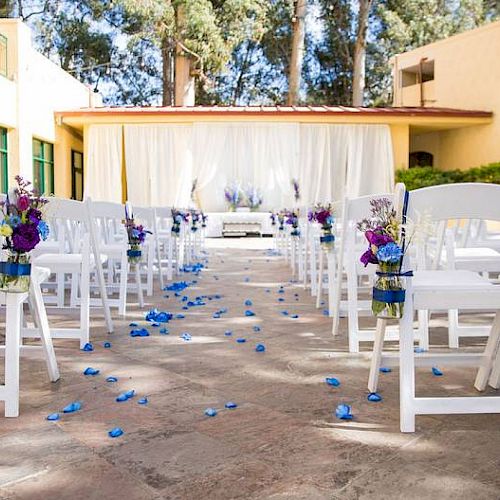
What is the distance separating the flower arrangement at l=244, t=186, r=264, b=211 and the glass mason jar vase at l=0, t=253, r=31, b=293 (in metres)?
13.1

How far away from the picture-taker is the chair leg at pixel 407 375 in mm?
2293

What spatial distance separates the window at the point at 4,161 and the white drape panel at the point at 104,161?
2913 millimetres

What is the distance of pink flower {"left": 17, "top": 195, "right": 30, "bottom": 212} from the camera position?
2.59m

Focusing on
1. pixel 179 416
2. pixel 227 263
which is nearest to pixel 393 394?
pixel 179 416

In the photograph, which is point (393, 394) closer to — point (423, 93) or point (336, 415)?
point (336, 415)

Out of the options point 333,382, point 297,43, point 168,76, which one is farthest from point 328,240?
point 168,76

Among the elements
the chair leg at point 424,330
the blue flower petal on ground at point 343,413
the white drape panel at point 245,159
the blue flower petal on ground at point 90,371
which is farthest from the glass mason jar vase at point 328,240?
the white drape panel at point 245,159

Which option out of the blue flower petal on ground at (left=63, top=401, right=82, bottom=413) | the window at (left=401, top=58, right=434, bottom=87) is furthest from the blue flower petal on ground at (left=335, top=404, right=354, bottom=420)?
the window at (left=401, top=58, right=434, bottom=87)

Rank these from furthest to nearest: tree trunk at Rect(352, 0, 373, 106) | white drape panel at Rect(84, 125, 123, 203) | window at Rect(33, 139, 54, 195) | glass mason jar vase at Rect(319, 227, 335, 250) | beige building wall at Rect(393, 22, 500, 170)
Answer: tree trunk at Rect(352, 0, 373, 106)
beige building wall at Rect(393, 22, 500, 170)
white drape panel at Rect(84, 125, 123, 203)
window at Rect(33, 139, 54, 195)
glass mason jar vase at Rect(319, 227, 335, 250)

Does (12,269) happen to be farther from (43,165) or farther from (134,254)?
(43,165)

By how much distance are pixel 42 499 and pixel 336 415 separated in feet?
3.66

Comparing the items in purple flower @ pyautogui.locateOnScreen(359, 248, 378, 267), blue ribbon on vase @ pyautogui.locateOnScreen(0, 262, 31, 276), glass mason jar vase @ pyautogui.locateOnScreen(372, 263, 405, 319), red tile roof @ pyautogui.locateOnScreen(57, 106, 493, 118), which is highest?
red tile roof @ pyautogui.locateOnScreen(57, 106, 493, 118)

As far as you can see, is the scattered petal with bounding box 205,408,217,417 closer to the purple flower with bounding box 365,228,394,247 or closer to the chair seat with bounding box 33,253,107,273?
the purple flower with bounding box 365,228,394,247

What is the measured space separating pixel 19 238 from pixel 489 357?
1931 mm
